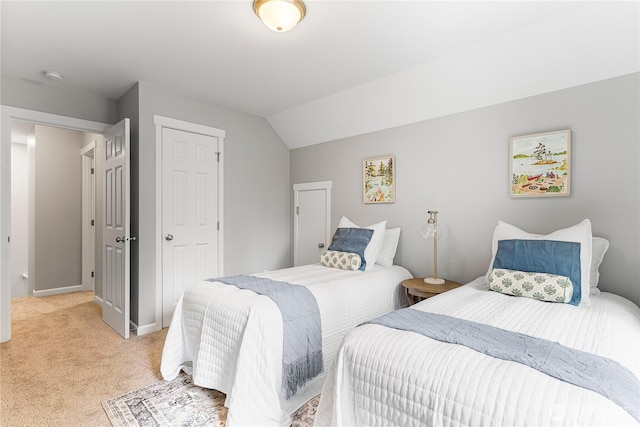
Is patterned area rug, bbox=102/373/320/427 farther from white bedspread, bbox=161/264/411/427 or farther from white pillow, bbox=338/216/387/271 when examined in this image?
white pillow, bbox=338/216/387/271

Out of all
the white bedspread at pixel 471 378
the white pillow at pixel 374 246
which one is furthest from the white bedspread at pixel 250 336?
the white bedspread at pixel 471 378

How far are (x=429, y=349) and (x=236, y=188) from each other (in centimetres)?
316

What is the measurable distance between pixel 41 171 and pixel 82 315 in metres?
2.34

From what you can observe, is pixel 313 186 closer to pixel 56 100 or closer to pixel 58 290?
pixel 56 100

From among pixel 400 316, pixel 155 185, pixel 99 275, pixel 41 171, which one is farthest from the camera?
pixel 41 171

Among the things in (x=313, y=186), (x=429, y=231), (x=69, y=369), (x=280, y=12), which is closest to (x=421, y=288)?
(x=429, y=231)

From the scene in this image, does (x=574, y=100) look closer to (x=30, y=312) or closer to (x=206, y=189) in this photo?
(x=206, y=189)

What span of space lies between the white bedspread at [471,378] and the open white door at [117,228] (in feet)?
8.00

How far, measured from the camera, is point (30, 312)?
3.73 metres

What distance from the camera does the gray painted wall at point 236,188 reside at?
10.1 ft

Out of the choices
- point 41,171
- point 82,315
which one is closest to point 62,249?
point 41,171

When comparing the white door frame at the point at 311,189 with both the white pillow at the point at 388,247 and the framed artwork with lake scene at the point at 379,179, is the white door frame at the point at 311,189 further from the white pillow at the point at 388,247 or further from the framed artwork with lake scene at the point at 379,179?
the white pillow at the point at 388,247

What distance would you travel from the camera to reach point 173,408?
74.1 inches

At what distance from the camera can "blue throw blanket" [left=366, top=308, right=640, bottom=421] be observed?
37.8 inches
